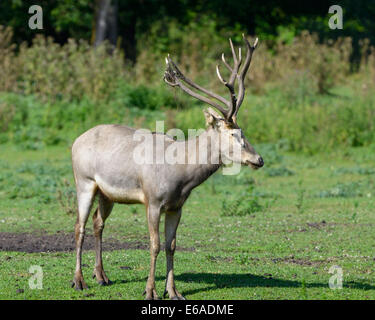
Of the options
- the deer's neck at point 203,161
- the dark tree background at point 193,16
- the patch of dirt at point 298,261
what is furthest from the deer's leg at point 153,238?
the dark tree background at point 193,16

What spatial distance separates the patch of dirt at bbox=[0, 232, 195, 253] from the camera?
1094cm

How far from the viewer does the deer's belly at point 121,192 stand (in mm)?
8516

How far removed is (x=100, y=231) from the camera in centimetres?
930

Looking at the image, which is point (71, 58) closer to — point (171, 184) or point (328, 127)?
point (328, 127)

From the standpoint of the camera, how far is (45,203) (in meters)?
14.3

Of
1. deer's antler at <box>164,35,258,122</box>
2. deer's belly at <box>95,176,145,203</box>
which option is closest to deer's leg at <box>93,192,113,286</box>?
deer's belly at <box>95,176,145,203</box>

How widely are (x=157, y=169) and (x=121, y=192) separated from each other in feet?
1.86

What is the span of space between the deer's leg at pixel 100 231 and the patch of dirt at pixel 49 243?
1759 millimetres

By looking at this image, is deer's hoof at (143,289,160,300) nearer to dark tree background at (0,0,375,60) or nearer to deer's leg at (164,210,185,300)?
deer's leg at (164,210,185,300)

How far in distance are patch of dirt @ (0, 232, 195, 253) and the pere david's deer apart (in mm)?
1938

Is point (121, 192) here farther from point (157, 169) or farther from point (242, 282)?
point (242, 282)

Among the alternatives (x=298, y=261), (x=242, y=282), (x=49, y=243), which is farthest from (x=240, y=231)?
(x=242, y=282)

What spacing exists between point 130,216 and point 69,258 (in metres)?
3.16
